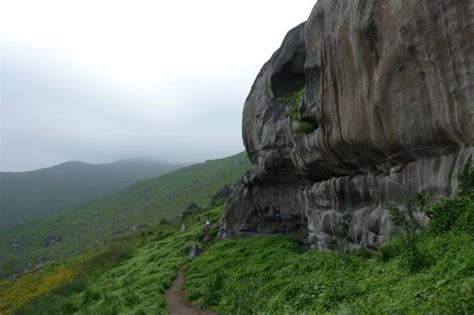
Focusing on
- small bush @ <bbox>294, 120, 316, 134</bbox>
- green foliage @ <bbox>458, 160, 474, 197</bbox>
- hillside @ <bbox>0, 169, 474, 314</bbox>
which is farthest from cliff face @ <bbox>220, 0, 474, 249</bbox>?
hillside @ <bbox>0, 169, 474, 314</bbox>

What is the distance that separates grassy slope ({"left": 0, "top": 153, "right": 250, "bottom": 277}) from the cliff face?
210 feet

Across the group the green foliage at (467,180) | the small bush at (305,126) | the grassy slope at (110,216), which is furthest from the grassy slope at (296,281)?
the grassy slope at (110,216)

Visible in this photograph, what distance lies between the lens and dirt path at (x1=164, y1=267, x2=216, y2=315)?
20.7 meters

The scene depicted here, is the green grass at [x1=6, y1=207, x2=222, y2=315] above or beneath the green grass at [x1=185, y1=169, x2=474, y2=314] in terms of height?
beneath

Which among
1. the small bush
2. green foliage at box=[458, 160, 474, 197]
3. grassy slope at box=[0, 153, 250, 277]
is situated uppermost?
the small bush

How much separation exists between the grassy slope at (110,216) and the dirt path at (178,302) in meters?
59.7

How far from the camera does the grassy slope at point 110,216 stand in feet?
316

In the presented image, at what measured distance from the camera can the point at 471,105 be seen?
12688 mm

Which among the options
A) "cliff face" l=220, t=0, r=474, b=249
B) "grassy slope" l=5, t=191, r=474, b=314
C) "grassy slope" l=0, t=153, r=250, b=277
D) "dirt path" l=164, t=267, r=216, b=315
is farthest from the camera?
"grassy slope" l=0, t=153, r=250, b=277

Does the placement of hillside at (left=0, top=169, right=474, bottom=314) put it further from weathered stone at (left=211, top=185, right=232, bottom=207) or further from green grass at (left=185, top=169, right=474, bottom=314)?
weathered stone at (left=211, top=185, right=232, bottom=207)

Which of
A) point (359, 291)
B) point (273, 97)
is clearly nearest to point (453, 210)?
point (359, 291)

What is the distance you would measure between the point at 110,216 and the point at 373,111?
12471 cm

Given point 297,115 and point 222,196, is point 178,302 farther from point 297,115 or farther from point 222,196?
point 222,196

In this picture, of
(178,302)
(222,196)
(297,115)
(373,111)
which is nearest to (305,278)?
(373,111)
